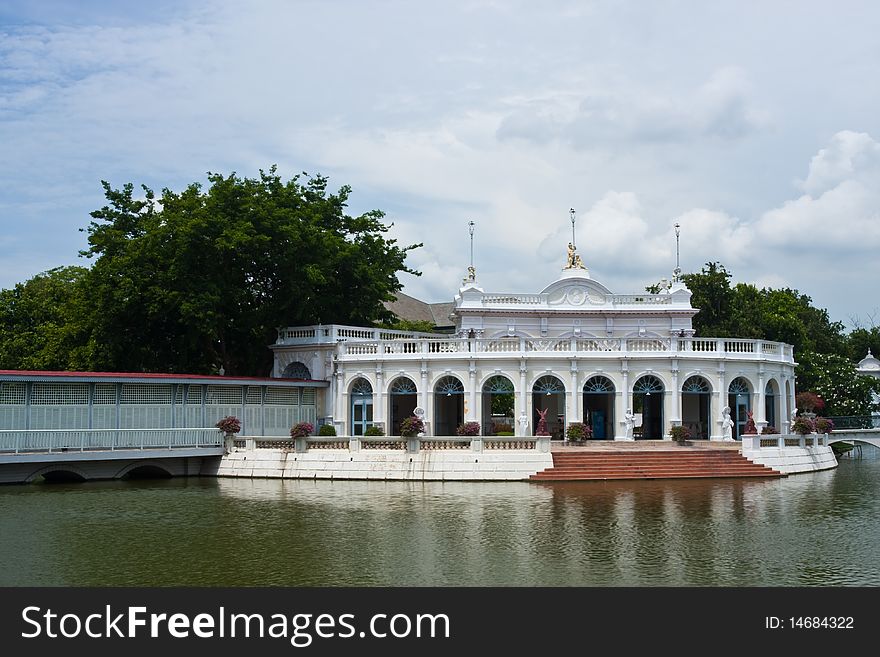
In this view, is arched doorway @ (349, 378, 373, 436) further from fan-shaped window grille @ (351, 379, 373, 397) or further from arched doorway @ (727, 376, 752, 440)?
arched doorway @ (727, 376, 752, 440)

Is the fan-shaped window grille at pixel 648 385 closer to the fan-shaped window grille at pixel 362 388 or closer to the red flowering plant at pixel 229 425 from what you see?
the fan-shaped window grille at pixel 362 388

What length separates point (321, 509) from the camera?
1000 inches

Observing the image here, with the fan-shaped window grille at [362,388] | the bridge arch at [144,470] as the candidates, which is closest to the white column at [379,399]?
the fan-shaped window grille at [362,388]

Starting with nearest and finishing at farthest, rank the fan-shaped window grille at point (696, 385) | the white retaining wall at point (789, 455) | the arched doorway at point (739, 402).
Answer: the white retaining wall at point (789, 455), the fan-shaped window grille at point (696, 385), the arched doorway at point (739, 402)

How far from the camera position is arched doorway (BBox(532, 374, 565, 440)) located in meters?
38.1

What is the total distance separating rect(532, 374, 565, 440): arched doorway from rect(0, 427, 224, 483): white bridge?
40.3ft

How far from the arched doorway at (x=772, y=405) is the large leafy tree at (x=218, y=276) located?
17.5 meters

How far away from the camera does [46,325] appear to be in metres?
49.4

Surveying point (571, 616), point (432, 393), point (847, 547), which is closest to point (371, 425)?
point (432, 393)

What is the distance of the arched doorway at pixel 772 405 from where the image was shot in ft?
132

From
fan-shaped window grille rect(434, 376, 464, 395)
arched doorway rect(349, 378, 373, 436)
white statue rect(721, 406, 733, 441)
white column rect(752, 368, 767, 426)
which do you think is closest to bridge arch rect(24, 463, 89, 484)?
arched doorway rect(349, 378, 373, 436)

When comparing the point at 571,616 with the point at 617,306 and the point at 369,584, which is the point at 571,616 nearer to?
the point at 369,584

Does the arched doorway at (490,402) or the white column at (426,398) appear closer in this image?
the white column at (426,398)

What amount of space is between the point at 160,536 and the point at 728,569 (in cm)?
1163
